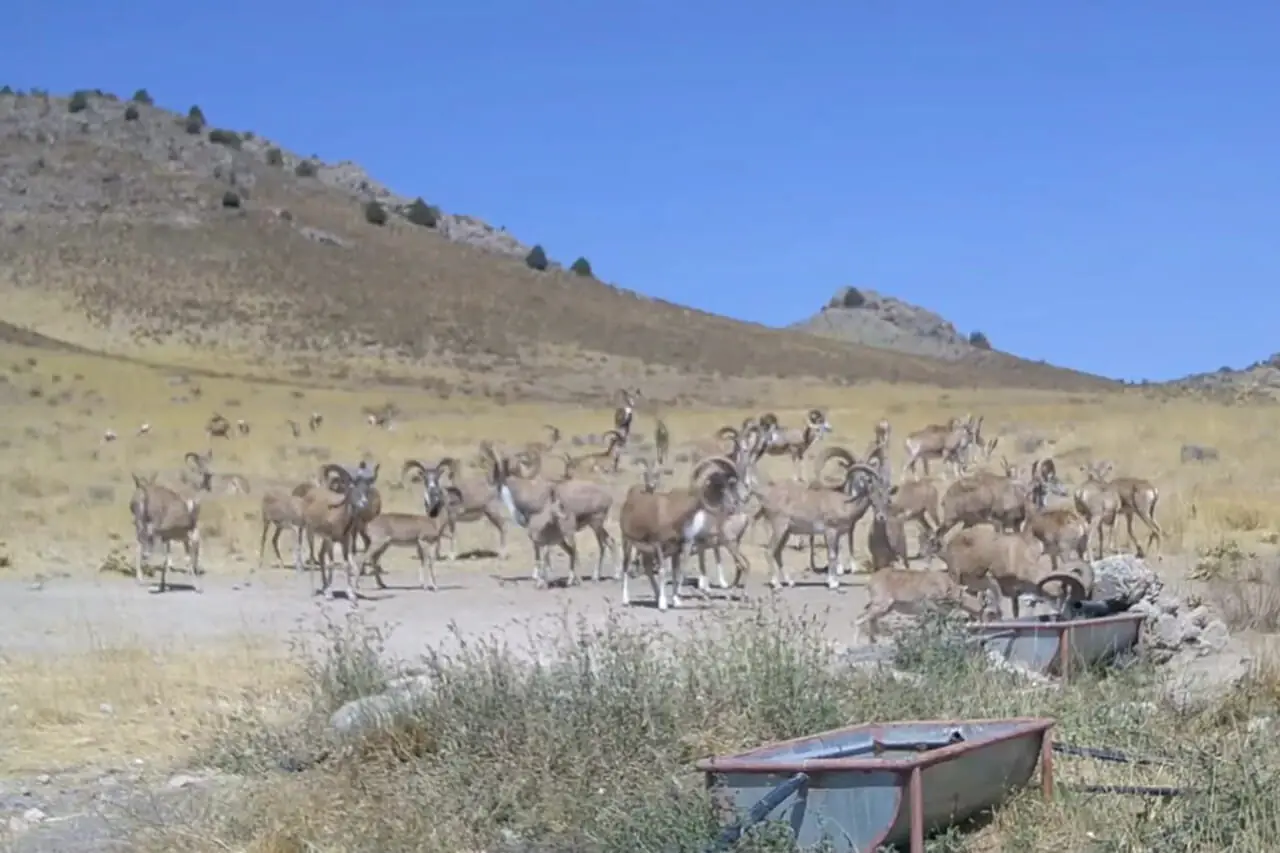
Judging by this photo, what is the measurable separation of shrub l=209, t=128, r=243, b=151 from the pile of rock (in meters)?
107

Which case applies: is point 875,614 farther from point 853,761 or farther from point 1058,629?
point 853,761

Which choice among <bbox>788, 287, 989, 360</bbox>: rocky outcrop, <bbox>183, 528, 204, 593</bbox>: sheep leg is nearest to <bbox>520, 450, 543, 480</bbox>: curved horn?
<bbox>183, 528, 204, 593</bbox>: sheep leg

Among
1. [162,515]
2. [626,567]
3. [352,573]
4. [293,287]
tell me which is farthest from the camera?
[293,287]

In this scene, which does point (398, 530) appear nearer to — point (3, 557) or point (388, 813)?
point (3, 557)

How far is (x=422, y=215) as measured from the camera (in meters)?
116

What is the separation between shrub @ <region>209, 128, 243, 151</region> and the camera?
115 meters

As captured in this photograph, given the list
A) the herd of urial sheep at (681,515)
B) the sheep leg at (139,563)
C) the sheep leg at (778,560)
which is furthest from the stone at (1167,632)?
the sheep leg at (139,563)

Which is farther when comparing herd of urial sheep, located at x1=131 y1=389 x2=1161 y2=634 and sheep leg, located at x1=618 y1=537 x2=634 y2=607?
herd of urial sheep, located at x1=131 y1=389 x2=1161 y2=634

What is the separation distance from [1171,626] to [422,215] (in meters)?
106

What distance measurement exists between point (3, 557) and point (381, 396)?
33386 mm

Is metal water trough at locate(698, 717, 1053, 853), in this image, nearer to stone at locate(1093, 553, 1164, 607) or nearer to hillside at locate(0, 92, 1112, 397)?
stone at locate(1093, 553, 1164, 607)

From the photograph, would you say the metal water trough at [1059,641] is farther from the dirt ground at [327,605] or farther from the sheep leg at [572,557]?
the sheep leg at [572,557]

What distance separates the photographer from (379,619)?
60.1ft

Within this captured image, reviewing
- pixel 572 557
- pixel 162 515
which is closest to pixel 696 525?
pixel 572 557
